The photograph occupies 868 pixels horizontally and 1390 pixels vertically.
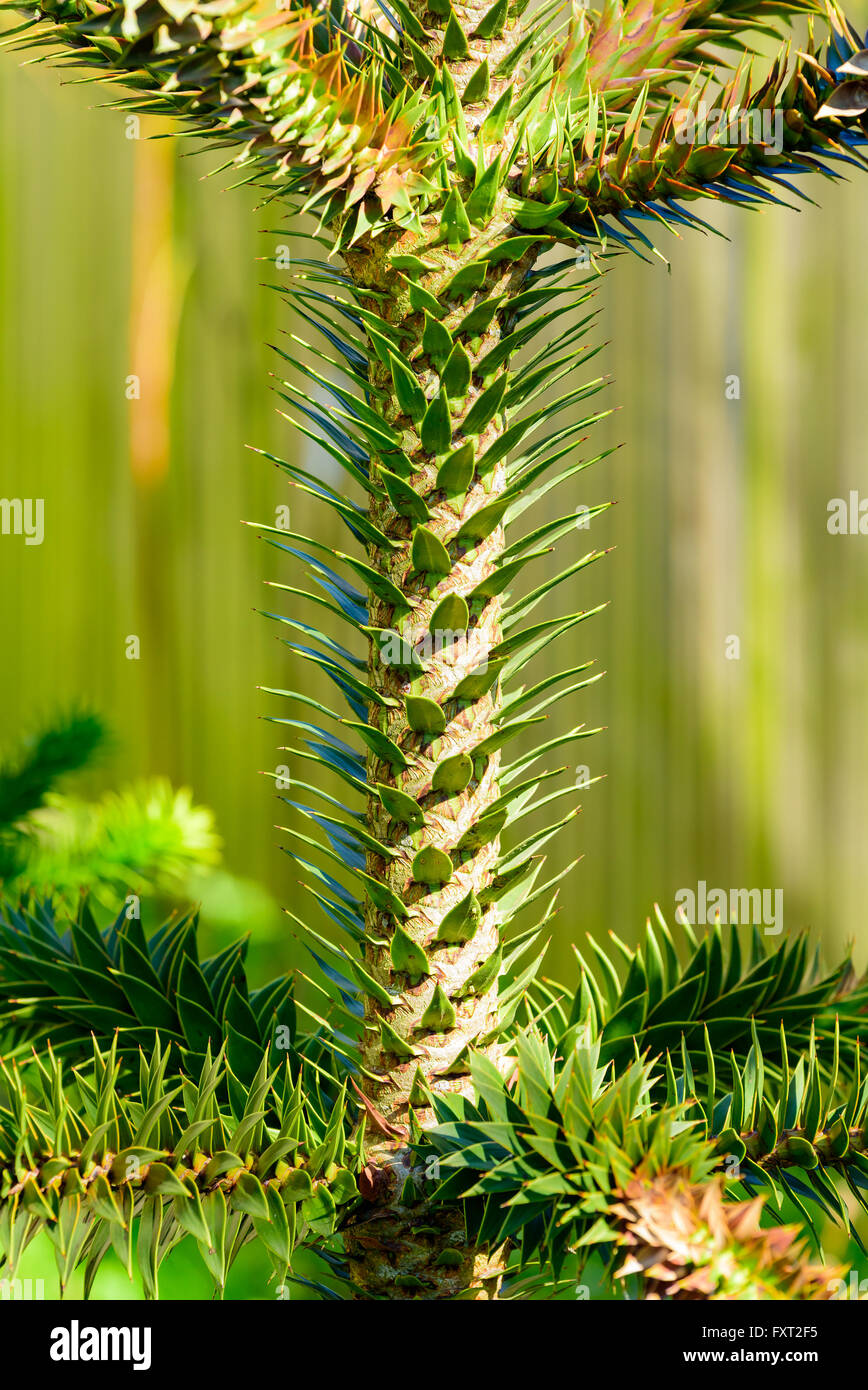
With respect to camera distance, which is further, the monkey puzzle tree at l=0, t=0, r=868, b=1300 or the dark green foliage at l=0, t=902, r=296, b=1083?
the dark green foliage at l=0, t=902, r=296, b=1083

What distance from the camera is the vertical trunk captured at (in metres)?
0.51

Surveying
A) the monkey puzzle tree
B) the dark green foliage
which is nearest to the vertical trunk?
the monkey puzzle tree

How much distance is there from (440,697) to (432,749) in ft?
0.09

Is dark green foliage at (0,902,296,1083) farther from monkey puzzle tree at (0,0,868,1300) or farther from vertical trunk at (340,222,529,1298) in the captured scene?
vertical trunk at (340,222,529,1298)

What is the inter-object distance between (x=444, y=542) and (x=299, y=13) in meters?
0.24

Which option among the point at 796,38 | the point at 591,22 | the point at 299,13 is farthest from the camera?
the point at 796,38

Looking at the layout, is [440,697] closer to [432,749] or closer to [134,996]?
[432,749]

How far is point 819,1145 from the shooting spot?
0.51m

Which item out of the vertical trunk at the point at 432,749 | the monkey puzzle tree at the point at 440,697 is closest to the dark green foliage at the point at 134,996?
the monkey puzzle tree at the point at 440,697

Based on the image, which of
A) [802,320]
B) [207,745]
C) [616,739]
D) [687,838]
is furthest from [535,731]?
[802,320]

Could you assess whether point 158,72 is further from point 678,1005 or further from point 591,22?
point 678,1005

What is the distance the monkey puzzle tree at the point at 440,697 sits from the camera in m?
0.45

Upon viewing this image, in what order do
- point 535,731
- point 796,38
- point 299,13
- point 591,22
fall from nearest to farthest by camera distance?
point 299,13
point 591,22
point 796,38
point 535,731

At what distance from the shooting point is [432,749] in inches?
20.7
